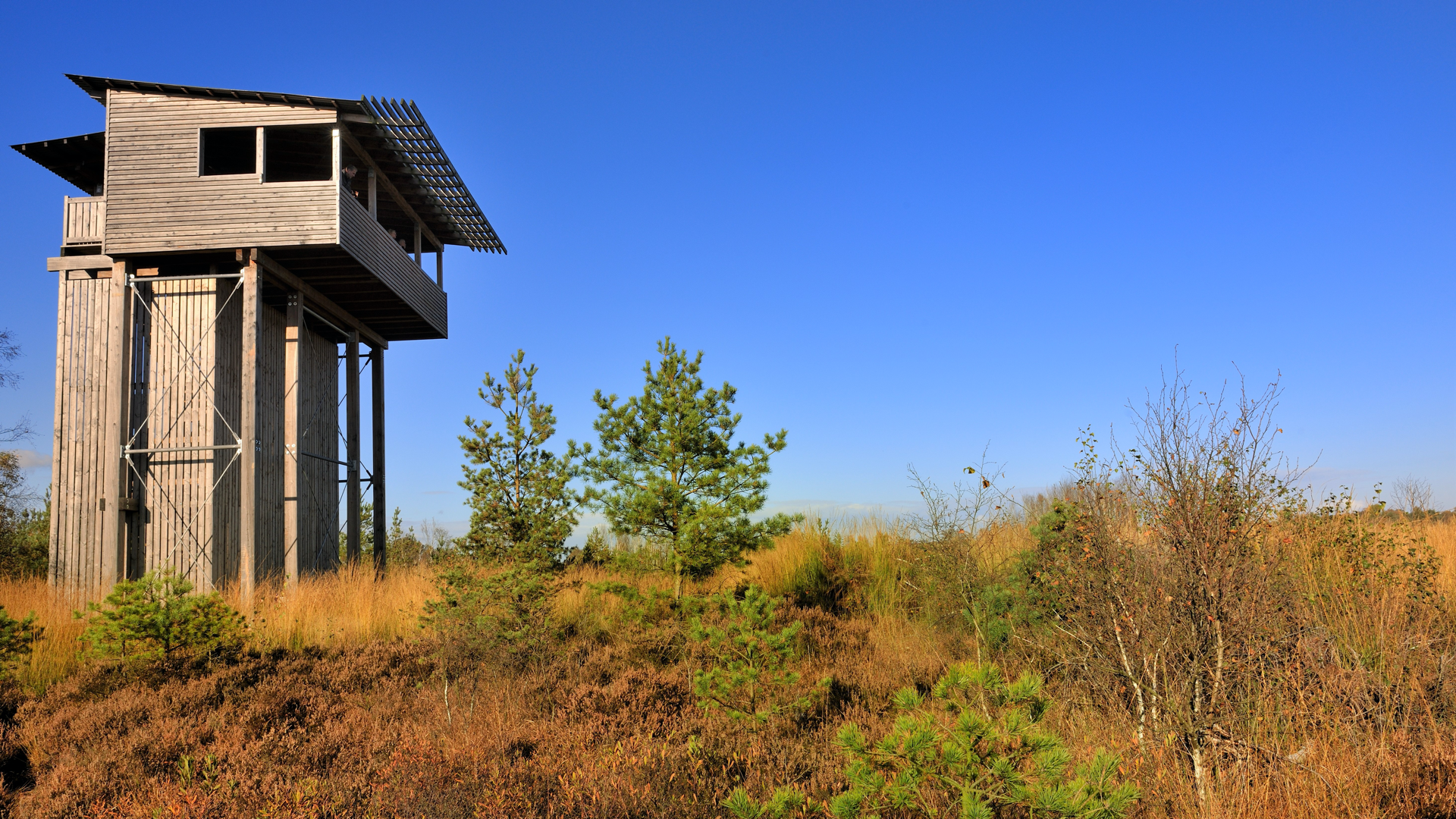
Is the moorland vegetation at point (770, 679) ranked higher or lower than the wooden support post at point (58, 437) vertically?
lower

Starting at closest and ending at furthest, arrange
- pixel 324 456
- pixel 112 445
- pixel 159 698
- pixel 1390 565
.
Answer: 1. pixel 159 698
2. pixel 1390 565
3. pixel 112 445
4. pixel 324 456

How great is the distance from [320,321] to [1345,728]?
17473 millimetres

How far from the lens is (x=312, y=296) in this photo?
51.5 ft

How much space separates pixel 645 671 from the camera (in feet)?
27.5

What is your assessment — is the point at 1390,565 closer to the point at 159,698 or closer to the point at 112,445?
the point at 159,698

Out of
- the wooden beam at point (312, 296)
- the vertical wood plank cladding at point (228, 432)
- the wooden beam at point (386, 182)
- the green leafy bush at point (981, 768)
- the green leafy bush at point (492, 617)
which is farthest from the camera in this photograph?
the wooden beam at point (386, 182)

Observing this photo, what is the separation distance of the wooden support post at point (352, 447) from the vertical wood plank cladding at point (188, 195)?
4.28 m

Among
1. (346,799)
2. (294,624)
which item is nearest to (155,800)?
(346,799)

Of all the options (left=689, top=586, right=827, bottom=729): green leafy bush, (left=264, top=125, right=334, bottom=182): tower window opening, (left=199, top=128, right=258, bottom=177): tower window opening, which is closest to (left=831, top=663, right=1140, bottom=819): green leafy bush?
(left=689, top=586, right=827, bottom=729): green leafy bush

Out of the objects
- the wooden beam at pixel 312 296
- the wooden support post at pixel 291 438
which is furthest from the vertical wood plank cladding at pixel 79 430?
the wooden beam at pixel 312 296

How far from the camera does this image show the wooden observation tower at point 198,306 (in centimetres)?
1354

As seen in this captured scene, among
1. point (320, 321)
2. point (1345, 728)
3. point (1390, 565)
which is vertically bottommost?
point (1345, 728)

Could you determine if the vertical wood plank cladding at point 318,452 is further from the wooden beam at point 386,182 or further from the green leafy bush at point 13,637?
the green leafy bush at point 13,637

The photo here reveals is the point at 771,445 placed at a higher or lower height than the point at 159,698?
higher
